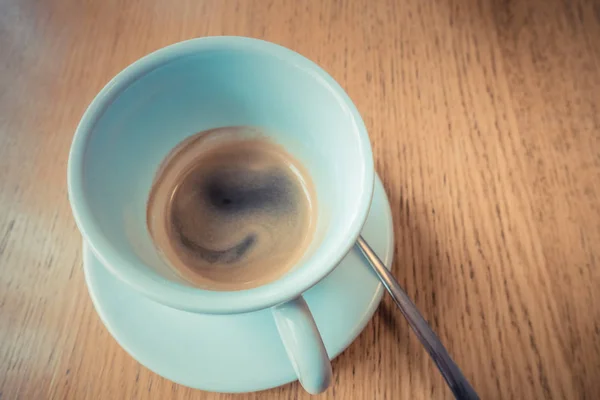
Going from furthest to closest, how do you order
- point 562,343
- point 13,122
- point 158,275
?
point 13,122 < point 562,343 < point 158,275

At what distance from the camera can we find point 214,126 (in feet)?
1.73

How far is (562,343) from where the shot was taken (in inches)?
17.6

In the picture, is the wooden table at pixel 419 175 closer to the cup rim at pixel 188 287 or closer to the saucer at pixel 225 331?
the saucer at pixel 225 331

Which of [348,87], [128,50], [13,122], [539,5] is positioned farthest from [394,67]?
[13,122]

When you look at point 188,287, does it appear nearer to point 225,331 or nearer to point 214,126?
point 225,331

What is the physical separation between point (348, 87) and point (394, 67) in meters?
0.07

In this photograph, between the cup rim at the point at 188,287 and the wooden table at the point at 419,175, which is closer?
the cup rim at the point at 188,287

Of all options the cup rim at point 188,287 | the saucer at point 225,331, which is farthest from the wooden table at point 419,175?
the cup rim at point 188,287

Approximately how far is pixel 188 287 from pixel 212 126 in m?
0.25

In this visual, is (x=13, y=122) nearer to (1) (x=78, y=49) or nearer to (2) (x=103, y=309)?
(1) (x=78, y=49)

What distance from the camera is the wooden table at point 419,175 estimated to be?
44 cm

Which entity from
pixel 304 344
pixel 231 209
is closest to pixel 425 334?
pixel 304 344

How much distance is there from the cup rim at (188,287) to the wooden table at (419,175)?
169 mm

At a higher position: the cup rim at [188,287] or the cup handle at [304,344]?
the cup rim at [188,287]
